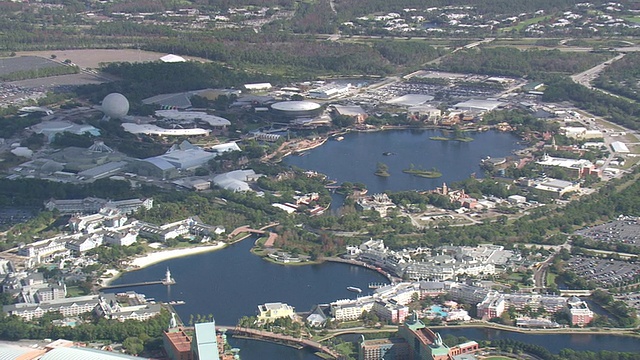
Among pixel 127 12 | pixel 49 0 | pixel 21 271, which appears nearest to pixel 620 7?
pixel 127 12

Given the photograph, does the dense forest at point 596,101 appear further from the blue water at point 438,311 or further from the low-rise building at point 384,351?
the low-rise building at point 384,351

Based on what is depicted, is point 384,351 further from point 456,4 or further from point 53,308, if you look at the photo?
point 456,4

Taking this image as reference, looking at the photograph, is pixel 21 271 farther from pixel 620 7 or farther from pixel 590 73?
pixel 620 7

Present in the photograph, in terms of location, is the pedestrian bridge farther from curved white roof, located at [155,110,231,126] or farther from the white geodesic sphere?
the white geodesic sphere

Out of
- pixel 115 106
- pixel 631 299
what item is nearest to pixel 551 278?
Result: pixel 631 299

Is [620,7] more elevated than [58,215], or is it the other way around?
[58,215]

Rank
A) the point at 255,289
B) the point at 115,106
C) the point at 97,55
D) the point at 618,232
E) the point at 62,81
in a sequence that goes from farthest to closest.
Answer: the point at 97,55, the point at 62,81, the point at 115,106, the point at 618,232, the point at 255,289
